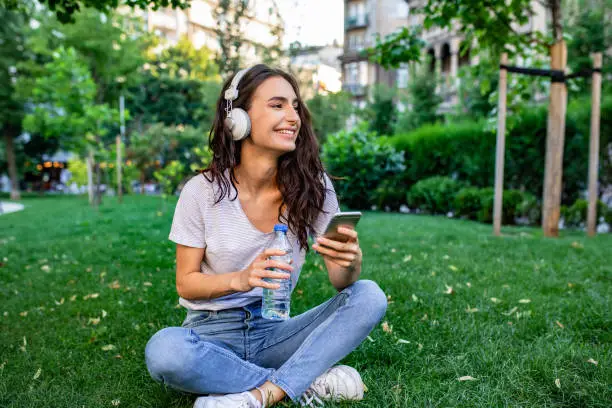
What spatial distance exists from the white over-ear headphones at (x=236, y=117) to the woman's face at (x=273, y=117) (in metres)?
0.05

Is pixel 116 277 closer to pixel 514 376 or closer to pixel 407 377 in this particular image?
pixel 407 377

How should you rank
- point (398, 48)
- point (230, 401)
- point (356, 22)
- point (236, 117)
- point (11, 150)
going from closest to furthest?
point (230, 401) < point (236, 117) < point (398, 48) < point (11, 150) < point (356, 22)

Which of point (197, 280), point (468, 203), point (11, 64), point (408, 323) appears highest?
point (11, 64)

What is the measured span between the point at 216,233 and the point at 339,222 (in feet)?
2.21

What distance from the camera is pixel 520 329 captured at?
366 centimetres

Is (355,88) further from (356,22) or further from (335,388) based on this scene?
(335,388)

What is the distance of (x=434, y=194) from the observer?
14.1 m

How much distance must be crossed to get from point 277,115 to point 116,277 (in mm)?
3904

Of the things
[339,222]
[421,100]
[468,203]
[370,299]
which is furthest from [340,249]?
[421,100]

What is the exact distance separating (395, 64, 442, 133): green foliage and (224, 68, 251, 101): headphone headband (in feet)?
78.5

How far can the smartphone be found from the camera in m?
2.29

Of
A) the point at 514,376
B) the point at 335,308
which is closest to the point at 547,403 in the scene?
the point at 514,376

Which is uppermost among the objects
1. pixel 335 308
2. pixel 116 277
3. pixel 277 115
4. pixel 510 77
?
pixel 510 77

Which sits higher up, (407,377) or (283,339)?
(283,339)
